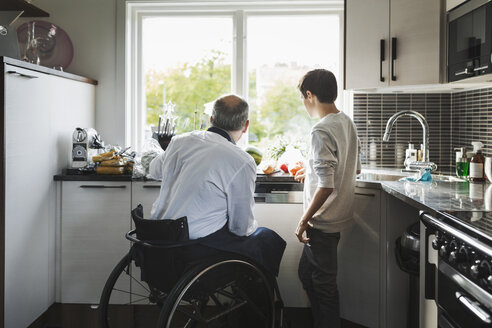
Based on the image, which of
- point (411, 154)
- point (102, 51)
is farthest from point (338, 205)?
point (102, 51)

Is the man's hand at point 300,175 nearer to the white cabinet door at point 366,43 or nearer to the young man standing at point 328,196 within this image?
the young man standing at point 328,196

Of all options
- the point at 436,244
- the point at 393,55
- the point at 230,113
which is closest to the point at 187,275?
the point at 230,113

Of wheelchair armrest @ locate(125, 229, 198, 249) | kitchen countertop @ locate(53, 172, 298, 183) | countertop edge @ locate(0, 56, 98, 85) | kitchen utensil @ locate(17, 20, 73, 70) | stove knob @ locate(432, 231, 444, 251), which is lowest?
wheelchair armrest @ locate(125, 229, 198, 249)

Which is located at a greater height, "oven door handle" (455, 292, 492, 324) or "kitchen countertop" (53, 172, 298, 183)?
"kitchen countertop" (53, 172, 298, 183)

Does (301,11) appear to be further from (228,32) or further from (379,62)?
(379,62)

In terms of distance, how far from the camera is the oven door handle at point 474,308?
1235 millimetres

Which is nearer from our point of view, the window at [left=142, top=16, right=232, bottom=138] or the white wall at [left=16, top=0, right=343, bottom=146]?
the white wall at [left=16, top=0, right=343, bottom=146]

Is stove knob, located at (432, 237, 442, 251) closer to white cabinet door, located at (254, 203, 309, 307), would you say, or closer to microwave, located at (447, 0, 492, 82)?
microwave, located at (447, 0, 492, 82)

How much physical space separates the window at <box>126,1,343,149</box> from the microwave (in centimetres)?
112

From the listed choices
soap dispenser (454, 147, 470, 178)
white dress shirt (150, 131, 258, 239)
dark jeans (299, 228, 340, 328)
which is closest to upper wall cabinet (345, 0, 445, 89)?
soap dispenser (454, 147, 470, 178)

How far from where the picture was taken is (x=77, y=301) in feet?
9.90

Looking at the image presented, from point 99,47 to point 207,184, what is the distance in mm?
1926

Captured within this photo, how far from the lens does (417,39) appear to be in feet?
9.23

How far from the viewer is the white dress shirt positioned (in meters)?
2.09
